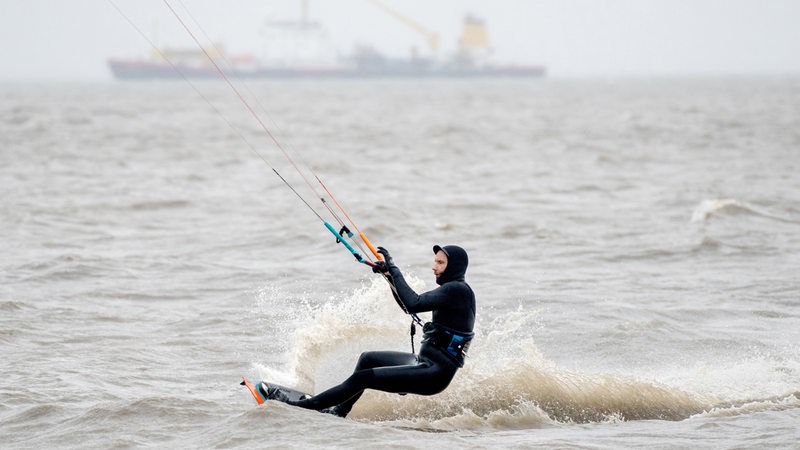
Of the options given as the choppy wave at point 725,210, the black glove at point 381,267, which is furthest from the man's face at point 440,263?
the choppy wave at point 725,210

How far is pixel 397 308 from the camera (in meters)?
10.7

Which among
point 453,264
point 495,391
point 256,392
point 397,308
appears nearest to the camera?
point 453,264

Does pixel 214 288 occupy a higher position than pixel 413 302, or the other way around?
pixel 413 302

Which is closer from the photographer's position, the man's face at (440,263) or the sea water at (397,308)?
the man's face at (440,263)

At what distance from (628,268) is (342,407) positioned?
8346 mm

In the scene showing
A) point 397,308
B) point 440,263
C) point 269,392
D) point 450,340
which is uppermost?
point 440,263

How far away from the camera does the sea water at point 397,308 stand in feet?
28.1

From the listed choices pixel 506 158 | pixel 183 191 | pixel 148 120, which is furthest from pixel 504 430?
pixel 148 120

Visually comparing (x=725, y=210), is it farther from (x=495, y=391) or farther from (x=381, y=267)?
(x=381, y=267)

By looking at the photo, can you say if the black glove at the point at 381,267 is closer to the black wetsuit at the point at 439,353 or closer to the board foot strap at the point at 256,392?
the black wetsuit at the point at 439,353

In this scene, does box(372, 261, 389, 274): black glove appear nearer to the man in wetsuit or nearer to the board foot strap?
the man in wetsuit

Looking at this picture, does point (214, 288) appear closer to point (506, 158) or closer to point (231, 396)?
point (231, 396)

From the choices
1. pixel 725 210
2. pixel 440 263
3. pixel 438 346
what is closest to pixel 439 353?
pixel 438 346

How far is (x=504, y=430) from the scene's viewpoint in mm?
8508
